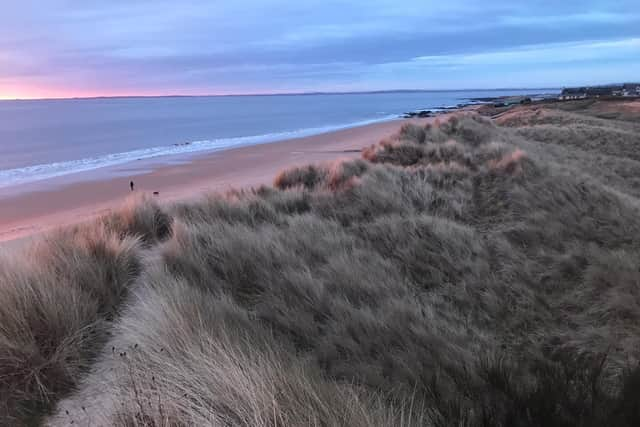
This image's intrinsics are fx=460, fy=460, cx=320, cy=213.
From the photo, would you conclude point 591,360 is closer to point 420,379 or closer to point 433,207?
point 420,379

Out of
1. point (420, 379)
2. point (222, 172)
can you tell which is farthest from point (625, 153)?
point (420, 379)

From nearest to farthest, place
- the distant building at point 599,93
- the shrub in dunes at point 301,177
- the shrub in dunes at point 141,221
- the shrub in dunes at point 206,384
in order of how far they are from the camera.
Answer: the shrub in dunes at point 206,384, the shrub in dunes at point 141,221, the shrub in dunes at point 301,177, the distant building at point 599,93

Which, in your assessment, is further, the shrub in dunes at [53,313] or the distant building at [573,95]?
the distant building at [573,95]

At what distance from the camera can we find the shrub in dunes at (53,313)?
3.02 m

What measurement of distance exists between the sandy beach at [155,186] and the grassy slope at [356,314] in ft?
13.9

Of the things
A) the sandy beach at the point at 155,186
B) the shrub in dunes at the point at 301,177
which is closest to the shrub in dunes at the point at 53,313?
the sandy beach at the point at 155,186

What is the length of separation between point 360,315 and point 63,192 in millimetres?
15898

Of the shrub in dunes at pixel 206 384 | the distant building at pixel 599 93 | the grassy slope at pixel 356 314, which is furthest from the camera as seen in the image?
the distant building at pixel 599 93

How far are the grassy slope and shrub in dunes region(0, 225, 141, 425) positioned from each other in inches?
0.8

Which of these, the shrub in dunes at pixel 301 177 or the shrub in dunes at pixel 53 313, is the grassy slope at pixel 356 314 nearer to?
the shrub in dunes at pixel 53 313

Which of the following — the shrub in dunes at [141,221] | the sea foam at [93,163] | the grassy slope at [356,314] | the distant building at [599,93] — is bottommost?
the grassy slope at [356,314]

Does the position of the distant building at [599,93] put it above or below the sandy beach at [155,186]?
above

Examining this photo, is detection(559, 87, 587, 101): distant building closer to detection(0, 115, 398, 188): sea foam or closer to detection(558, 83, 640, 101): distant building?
detection(558, 83, 640, 101): distant building

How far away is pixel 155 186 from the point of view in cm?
1730
